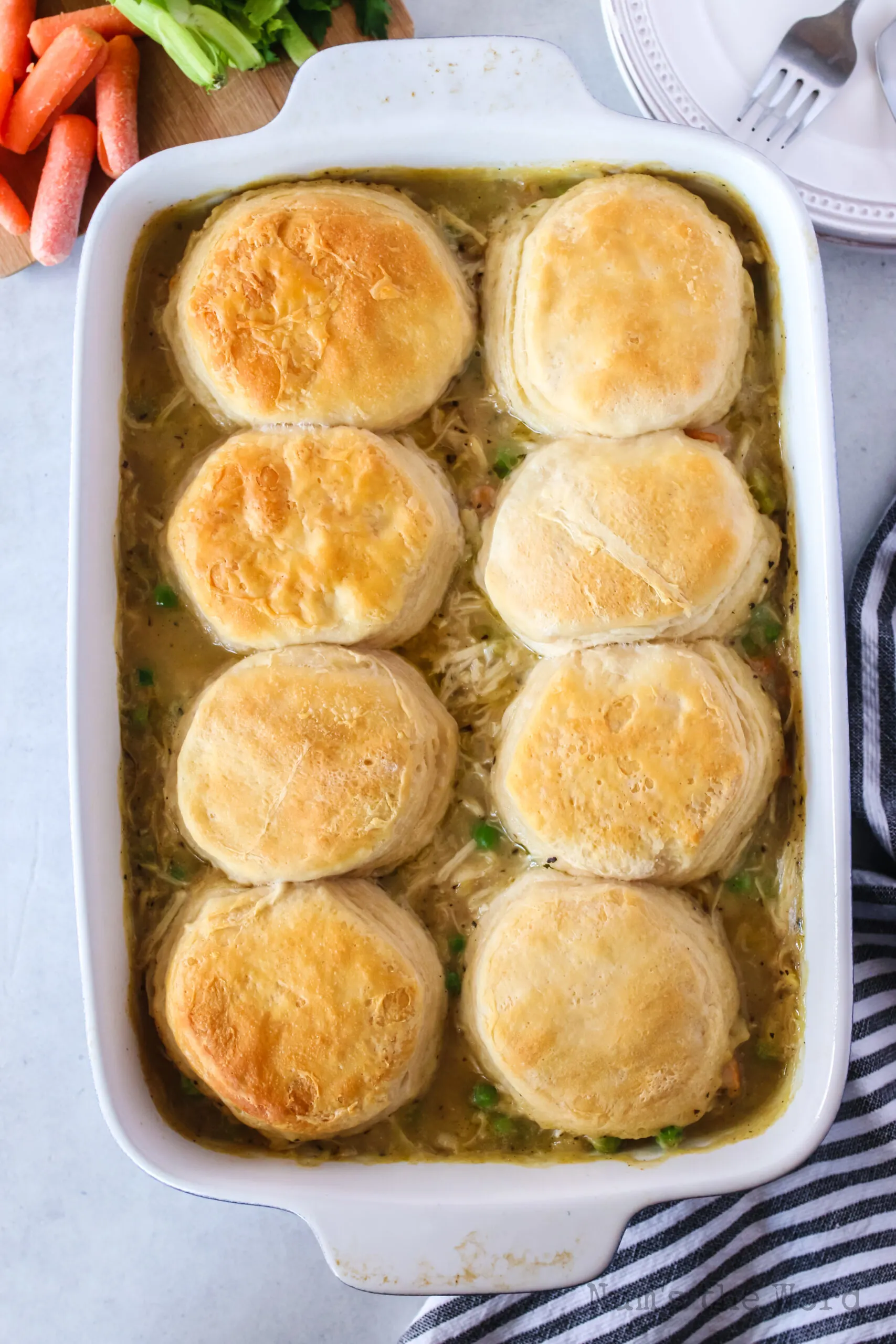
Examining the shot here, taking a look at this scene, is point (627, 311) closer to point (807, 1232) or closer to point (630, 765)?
point (630, 765)

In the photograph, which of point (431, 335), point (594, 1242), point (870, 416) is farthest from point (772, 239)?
point (594, 1242)

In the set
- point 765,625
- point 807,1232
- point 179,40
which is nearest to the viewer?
point 765,625

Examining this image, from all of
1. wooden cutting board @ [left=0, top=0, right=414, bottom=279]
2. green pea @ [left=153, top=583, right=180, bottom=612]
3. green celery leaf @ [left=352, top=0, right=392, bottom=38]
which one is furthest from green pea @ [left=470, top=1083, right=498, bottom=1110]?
green celery leaf @ [left=352, top=0, right=392, bottom=38]

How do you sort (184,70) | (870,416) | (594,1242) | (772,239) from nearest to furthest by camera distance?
(594,1242) → (772,239) → (184,70) → (870,416)

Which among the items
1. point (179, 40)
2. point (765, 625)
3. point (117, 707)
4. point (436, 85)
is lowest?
point (765, 625)

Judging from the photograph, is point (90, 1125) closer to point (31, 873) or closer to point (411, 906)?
point (31, 873)

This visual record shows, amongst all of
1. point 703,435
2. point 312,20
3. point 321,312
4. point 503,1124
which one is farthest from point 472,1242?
point 312,20

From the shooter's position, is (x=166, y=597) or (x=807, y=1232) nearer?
(x=166, y=597)
